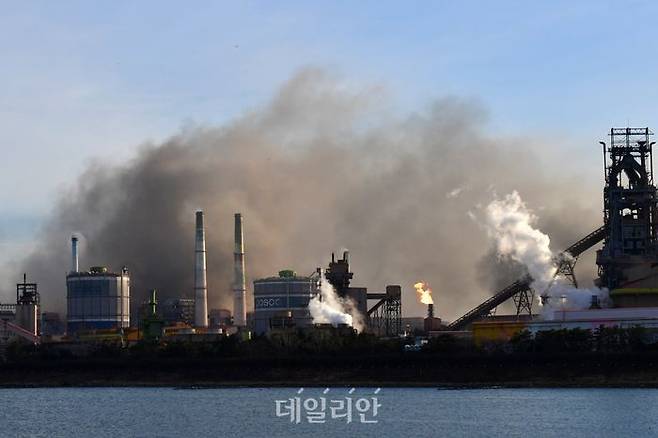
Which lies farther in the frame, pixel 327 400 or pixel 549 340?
pixel 549 340

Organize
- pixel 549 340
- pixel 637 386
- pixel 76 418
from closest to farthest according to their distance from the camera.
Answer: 1. pixel 76 418
2. pixel 637 386
3. pixel 549 340

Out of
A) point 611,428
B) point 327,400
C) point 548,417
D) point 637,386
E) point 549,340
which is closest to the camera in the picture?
point 611,428

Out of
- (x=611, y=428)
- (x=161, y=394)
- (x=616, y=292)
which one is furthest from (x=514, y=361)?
(x=611, y=428)

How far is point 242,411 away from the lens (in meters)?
130

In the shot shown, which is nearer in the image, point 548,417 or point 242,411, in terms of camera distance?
point 548,417

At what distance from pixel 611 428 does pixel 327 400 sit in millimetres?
42862

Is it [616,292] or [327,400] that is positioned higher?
[616,292]

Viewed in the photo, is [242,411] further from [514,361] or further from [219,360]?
[219,360]

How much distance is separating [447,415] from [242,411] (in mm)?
20306

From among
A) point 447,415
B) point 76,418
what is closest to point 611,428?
point 447,415

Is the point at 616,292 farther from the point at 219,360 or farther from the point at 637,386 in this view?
the point at 219,360

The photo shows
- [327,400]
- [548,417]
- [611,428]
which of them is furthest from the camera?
[327,400]

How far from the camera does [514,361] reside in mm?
170250

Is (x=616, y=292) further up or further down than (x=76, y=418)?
further up
